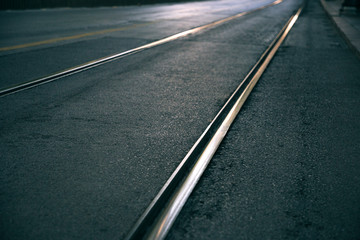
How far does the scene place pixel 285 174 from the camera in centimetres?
307

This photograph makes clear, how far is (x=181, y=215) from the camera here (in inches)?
97.8

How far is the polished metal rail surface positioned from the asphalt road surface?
0.07 meters

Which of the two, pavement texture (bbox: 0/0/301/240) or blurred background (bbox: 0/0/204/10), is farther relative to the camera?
blurred background (bbox: 0/0/204/10)

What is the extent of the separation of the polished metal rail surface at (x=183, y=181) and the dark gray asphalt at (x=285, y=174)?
72 millimetres

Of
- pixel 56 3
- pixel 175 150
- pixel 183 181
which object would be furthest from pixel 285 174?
pixel 56 3

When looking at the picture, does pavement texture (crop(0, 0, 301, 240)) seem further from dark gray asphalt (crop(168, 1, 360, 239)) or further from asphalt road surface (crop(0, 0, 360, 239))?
dark gray asphalt (crop(168, 1, 360, 239))

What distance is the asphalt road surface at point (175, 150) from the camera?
242 cm

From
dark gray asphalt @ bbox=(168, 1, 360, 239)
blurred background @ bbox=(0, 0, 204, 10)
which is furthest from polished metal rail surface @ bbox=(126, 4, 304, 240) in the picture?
blurred background @ bbox=(0, 0, 204, 10)

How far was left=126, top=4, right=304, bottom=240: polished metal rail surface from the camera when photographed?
7.60 ft

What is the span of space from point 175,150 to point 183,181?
24.7 inches

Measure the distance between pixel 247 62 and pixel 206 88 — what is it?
2503 millimetres

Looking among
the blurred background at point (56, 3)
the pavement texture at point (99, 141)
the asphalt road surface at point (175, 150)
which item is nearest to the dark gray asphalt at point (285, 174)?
the asphalt road surface at point (175, 150)

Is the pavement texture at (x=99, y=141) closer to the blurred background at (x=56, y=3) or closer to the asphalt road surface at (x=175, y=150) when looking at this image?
the asphalt road surface at (x=175, y=150)

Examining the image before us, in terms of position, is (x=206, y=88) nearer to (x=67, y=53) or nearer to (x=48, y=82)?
(x=48, y=82)
